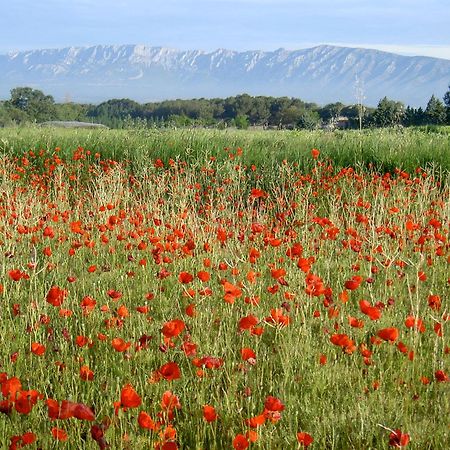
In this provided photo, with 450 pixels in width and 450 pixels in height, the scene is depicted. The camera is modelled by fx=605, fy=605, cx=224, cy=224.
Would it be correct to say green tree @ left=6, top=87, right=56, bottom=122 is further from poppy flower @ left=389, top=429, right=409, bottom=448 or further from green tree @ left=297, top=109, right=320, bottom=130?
poppy flower @ left=389, top=429, right=409, bottom=448

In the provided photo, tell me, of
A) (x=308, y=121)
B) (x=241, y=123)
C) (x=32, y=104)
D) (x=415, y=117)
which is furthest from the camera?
(x=32, y=104)

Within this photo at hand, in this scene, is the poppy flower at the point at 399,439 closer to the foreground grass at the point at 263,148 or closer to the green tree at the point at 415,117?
the foreground grass at the point at 263,148

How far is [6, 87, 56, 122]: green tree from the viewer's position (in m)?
64.7

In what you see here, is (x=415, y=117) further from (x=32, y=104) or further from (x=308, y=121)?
(x=32, y=104)

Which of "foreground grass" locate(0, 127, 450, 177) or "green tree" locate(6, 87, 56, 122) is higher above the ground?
"green tree" locate(6, 87, 56, 122)

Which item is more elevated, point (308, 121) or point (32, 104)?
point (32, 104)

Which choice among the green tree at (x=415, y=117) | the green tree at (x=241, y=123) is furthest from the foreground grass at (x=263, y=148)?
the green tree at (x=415, y=117)

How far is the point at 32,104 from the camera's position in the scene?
2798 inches

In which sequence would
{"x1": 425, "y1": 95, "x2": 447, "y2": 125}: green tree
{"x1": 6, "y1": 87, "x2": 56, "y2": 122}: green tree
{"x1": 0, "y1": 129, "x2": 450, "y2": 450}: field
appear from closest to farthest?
{"x1": 0, "y1": 129, "x2": 450, "y2": 450}: field
{"x1": 425, "y1": 95, "x2": 447, "y2": 125}: green tree
{"x1": 6, "y1": 87, "x2": 56, "y2": 122}: green tree

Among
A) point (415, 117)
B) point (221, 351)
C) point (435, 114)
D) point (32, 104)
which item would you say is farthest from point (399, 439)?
point (32, 104)

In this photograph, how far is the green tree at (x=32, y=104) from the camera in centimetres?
6469

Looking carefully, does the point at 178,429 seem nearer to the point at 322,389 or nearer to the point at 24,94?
the point at 322,389

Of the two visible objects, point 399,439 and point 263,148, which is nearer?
point 399,439

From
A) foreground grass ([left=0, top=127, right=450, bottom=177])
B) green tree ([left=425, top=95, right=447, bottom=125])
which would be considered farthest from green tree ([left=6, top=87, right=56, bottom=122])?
foreground grass ([left=0, top=127, right=450, bottom=177])
